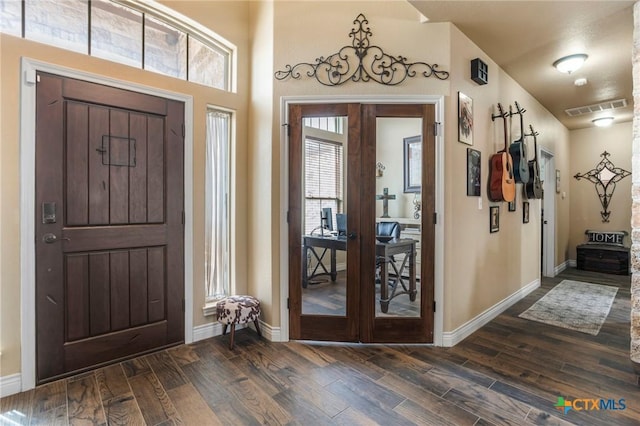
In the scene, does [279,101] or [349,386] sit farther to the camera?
[279,101]

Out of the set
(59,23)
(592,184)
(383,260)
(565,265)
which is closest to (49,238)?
(59,23)

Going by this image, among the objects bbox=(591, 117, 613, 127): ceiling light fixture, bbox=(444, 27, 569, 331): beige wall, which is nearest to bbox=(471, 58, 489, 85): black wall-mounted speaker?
bbox=(444, 27, 569, 331): beige wall

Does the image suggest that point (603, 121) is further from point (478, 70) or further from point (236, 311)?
point (236, 311)

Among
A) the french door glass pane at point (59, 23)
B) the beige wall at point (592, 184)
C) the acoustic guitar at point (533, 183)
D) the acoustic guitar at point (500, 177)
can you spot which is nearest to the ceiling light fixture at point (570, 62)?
the acoustic guitar at point (500, 177)

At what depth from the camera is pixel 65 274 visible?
7.10ft

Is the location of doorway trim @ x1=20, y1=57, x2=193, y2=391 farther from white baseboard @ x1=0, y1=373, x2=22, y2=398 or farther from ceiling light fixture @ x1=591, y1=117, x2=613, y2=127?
ceiling light fixture @ x1=591, y1=117, x2=613, y2=127

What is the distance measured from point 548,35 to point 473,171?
1.30 m

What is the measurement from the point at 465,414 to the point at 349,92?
234cm

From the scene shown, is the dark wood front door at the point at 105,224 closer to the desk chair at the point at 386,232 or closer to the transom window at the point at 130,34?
the transom window at the point at 130,34

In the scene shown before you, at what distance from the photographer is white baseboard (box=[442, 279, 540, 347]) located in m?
2.65

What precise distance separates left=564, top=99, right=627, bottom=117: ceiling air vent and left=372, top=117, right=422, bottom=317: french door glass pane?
3.75m

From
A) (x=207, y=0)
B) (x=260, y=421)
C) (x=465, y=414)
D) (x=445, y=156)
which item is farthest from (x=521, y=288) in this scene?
(x=207, y=0)

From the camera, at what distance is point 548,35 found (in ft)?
9.10

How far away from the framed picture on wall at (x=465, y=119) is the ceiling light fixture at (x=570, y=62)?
1207 millimetres
